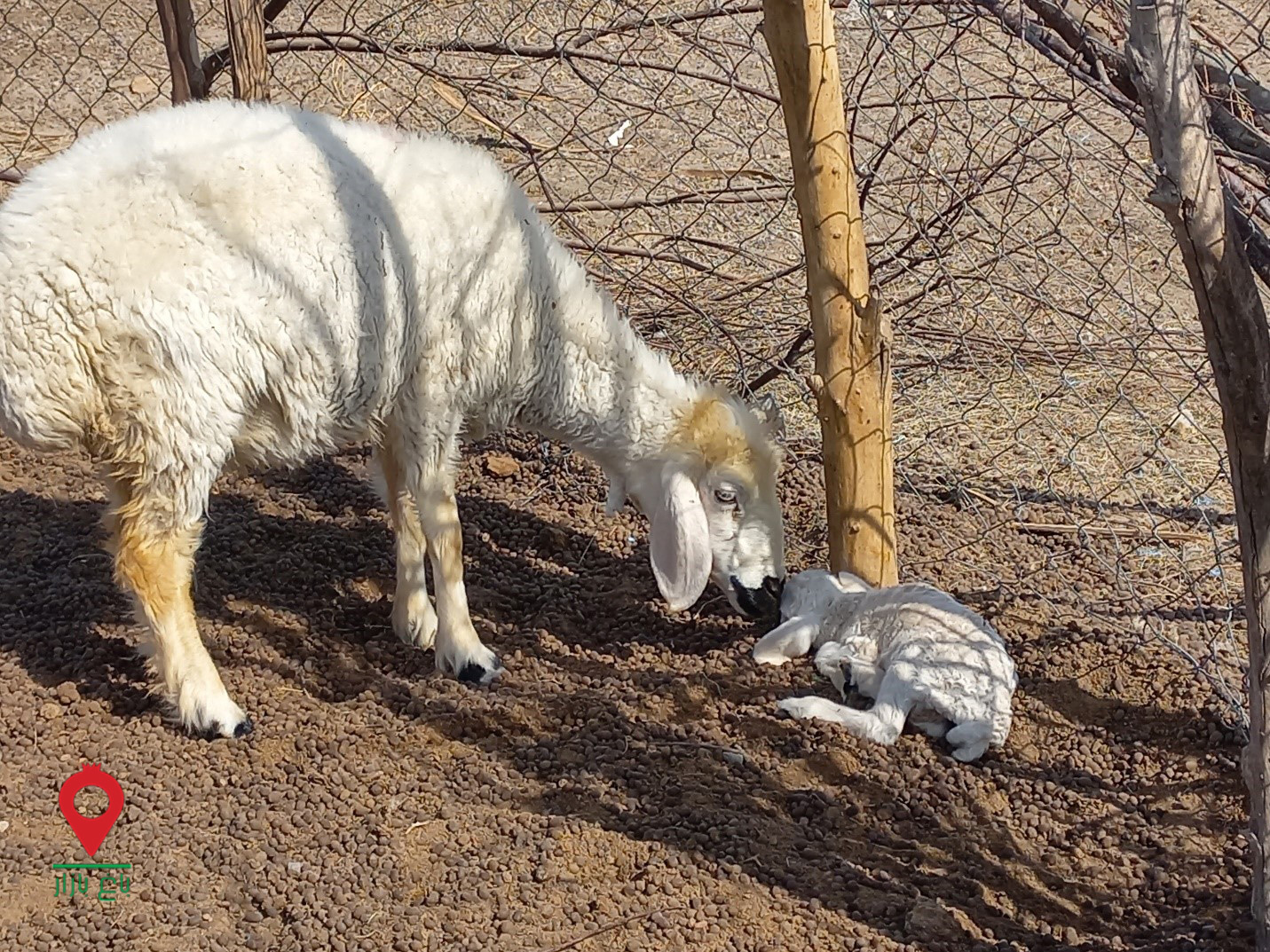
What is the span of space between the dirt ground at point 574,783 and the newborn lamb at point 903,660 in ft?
0.23

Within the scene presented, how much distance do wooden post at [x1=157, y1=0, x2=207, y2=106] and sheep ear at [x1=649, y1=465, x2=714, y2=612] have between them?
213 cm

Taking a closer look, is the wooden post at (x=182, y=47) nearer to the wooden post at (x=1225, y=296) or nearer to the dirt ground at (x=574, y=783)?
the dirt ground at (x=574, y=783)

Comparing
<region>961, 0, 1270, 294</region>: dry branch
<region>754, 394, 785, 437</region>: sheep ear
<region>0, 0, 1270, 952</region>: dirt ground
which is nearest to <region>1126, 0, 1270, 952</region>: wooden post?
<region>961, 0, 1270, 294</region>: dry branch

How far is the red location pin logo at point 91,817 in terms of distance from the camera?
3088 millimetres

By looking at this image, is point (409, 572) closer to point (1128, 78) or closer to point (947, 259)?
point (1128, 78)

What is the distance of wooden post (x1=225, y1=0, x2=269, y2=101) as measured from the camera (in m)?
4.21

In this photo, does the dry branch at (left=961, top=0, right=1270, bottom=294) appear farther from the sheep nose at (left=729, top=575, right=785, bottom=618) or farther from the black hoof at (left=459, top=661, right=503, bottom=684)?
the black hoof at (left=459, top=661, right=503, bottom=684)

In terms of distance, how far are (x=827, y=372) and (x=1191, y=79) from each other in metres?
1.66

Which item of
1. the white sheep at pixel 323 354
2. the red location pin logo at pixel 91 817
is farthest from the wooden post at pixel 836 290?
the red location pin logo at pixel 91 817

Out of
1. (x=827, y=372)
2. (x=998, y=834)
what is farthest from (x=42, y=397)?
(x=998, y=834)

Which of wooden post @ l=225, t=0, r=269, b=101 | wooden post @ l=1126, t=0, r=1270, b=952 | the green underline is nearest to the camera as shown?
wooden post @ l=1126, t=0, r=1270, b=952

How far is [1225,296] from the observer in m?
2.10

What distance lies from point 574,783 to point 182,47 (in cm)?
279

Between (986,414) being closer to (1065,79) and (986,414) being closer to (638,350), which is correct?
(638,350)
